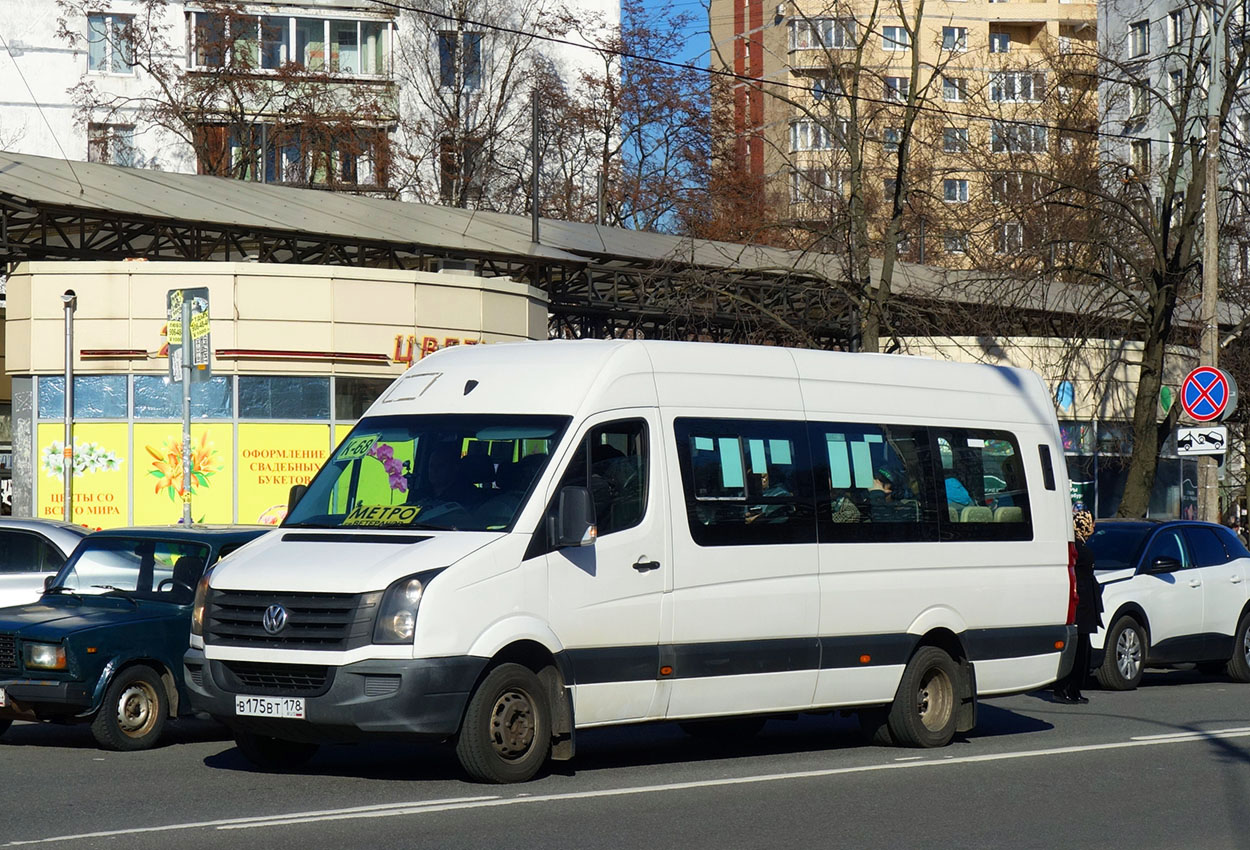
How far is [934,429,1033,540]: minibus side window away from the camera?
496 inches

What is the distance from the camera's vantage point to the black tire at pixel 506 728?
955 cm

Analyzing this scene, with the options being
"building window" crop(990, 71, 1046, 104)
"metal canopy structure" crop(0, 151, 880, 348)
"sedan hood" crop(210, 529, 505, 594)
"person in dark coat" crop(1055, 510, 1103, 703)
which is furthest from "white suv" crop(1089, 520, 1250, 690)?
"building window" crop(990, 71, 1046, 104)

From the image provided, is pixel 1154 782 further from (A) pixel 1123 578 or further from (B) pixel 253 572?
(A) pixel 1123 578

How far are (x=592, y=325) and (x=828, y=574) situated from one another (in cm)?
2840

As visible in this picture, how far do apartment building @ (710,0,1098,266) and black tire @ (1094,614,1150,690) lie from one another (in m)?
10.8

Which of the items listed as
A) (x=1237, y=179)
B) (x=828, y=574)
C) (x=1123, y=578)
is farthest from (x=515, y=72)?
(x=828, y=574)

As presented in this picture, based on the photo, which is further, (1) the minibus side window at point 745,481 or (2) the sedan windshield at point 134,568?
(2) the sedan windshield at point 134,568

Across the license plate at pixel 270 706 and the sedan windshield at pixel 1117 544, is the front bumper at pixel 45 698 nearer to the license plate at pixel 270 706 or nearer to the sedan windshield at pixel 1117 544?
the license plate at pixel 270 706

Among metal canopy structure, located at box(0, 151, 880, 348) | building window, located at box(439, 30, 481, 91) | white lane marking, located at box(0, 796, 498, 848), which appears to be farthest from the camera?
building window, located at box(439, 30, 481, 91)

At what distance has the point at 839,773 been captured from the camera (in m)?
10.8

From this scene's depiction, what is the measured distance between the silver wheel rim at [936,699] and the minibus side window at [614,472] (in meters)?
2.94

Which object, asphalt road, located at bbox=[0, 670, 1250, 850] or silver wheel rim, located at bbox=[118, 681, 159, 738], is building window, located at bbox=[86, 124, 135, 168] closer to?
asphalt road, located at bbox=[0, 670, 1250, 850]

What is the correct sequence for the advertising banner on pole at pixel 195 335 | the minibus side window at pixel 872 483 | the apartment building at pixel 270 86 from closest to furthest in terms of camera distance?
1. the minibus side window at pixel 872 483
2. the advertising banner on pole at pixel 195 335
3. the apartment building at pixel 270 86

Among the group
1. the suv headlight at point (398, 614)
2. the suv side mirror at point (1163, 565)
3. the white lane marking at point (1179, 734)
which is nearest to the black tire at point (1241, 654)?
the suv side mirror at point (1163, 565)
